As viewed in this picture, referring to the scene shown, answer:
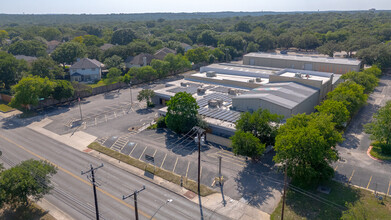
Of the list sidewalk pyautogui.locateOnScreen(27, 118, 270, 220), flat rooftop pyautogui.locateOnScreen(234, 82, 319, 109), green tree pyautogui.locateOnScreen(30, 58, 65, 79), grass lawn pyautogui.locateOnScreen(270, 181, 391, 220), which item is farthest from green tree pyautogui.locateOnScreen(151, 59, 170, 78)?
grass lawn pyautogui.locateOnScreen(270, 181, 391, 220)

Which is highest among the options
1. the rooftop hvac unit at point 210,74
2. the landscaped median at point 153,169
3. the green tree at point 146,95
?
the rooftop hvac unit at point 210,74

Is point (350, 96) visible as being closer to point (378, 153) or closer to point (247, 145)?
point (378, 153)

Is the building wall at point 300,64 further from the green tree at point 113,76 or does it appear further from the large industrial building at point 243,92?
the green tree at point 113,76

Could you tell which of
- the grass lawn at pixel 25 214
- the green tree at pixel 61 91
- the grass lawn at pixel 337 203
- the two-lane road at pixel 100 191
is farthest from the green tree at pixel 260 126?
the green tree at pixel 61 91

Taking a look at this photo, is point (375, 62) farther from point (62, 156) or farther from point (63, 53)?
point (63, 53)

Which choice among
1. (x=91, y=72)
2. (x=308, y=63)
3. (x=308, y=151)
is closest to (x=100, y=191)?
(x=308, y=151)

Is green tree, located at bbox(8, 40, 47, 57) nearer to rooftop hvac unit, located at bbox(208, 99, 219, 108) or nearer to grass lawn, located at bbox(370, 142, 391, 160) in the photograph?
rooftop hvac unit, located at bbox(208, 99, 219, 108)
